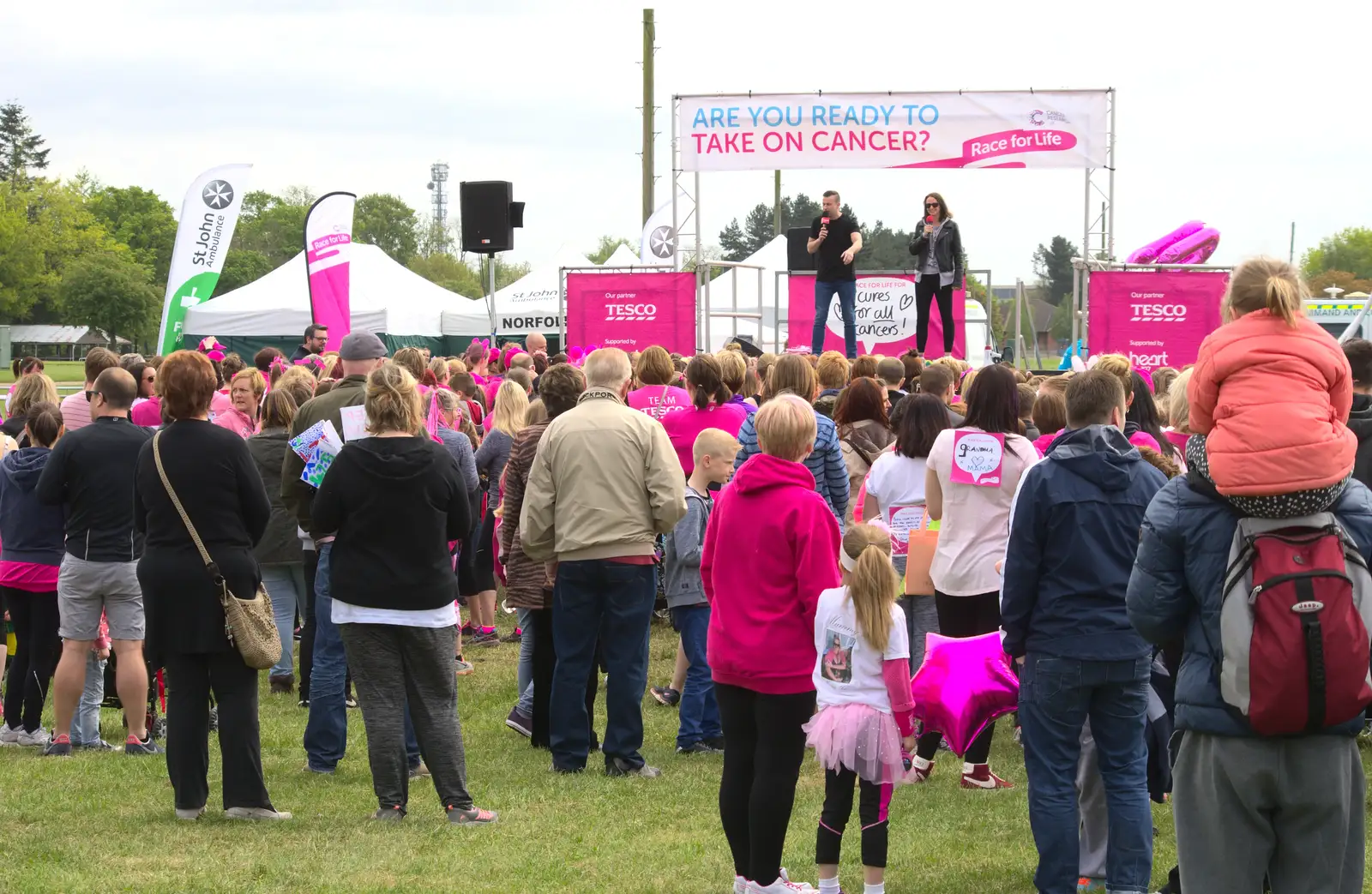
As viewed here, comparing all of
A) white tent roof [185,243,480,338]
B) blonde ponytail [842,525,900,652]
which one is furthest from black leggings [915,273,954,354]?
white tent roof [185,243,480,338]

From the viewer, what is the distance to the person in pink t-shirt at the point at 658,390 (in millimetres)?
7887

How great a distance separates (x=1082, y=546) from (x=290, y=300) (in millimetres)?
31014

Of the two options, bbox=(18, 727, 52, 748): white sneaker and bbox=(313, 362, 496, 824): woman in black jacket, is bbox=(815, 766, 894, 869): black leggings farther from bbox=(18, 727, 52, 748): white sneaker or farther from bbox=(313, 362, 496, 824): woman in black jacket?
bbox=(18, 727, 52, 748): white sneaker

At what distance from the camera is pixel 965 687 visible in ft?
17.6

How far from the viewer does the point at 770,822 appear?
184 inches

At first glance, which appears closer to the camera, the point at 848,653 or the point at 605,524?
the point at 848,653

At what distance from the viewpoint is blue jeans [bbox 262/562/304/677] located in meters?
8.29

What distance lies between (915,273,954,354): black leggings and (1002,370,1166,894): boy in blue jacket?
10.1 metres

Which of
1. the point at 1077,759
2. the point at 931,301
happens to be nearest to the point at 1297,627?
the point at 1077,759

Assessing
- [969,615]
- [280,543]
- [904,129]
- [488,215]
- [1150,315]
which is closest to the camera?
[969,615]

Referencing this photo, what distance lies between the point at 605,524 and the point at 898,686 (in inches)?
76.6

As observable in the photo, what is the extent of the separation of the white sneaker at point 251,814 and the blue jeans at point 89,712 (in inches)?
70.8

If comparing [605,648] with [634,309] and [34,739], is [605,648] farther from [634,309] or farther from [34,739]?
[634,309]

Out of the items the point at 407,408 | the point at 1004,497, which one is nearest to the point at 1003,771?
the point at 1004,497
